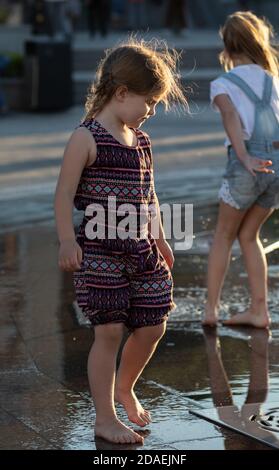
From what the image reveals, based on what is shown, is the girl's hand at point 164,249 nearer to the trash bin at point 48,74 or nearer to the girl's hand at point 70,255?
the girl's hand at point 70,255

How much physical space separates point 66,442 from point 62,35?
18723 mm

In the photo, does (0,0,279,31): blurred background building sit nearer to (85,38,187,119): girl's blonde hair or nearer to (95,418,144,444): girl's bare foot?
(85,38,187,119): girl's blonde hair

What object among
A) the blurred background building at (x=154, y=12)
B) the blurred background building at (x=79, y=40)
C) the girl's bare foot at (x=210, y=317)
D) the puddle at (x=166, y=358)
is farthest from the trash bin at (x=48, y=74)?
the girl's bare foot at (x=210, y=317)

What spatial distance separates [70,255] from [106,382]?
23.2 inches

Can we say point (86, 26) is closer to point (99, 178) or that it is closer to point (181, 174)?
point (181, 174)

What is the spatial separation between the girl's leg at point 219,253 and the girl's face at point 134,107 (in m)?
2.00

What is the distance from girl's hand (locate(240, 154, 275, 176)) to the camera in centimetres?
680

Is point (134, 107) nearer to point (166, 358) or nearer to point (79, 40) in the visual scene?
point (166, 358)

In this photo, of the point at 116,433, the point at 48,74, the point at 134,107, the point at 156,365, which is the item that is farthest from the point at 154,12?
the point at 116,433

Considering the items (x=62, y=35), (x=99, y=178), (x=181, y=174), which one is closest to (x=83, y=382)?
(x=99, y=178)

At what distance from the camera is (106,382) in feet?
17.4

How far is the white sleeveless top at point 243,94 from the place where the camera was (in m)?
7.05

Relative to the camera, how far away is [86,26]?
36.3 metres

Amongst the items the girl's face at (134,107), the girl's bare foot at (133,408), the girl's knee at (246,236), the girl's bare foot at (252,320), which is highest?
the girl's face at (134,107)
